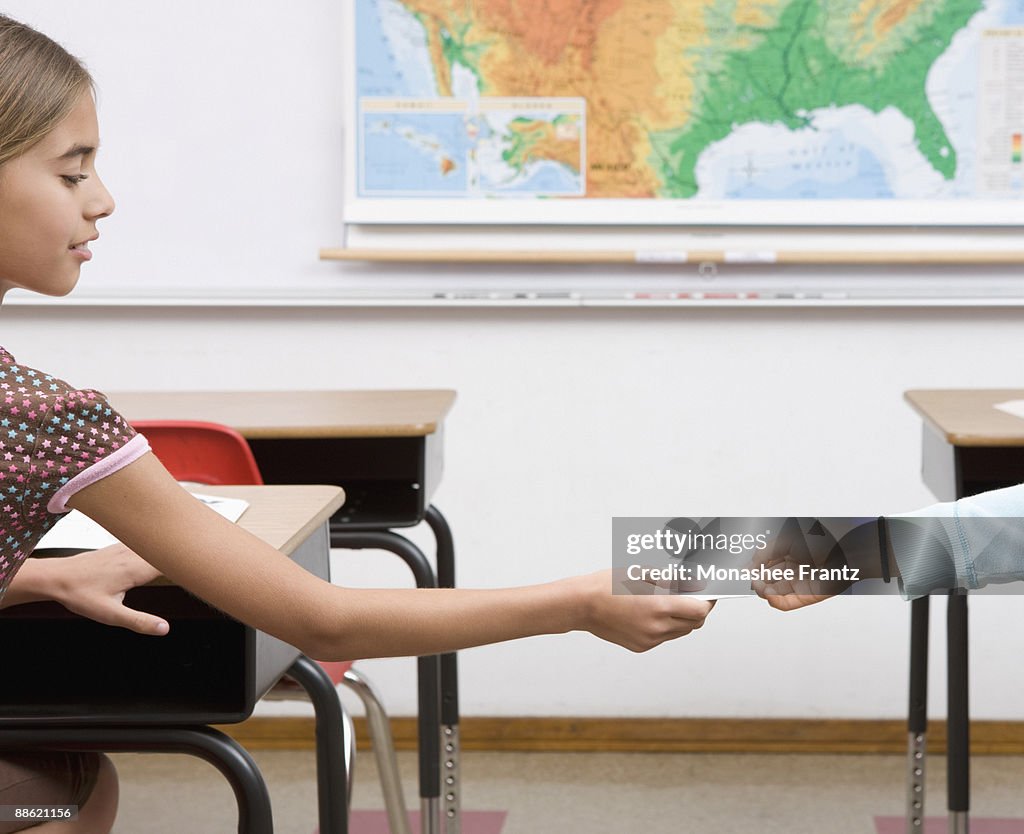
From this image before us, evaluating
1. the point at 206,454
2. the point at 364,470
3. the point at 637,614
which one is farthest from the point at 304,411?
the point at 637,614

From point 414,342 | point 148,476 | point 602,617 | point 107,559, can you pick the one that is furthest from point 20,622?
point 414,342

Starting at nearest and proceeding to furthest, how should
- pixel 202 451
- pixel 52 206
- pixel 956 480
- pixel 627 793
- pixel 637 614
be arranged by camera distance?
pixel 637 614 < pixel 52 206 < pixel 202 451 < pixel 956 480 < pixel 627 793

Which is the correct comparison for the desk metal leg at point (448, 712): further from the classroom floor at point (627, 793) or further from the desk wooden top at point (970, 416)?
the desk wooden top at point (970, 416)

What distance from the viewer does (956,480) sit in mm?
1972

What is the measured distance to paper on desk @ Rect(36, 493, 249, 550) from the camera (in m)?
1.25

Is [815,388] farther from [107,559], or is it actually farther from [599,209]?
[107,559]

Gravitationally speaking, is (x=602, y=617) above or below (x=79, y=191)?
below

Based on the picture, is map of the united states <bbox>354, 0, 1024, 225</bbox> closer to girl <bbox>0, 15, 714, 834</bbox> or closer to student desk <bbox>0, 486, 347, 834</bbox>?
student desk <bbox>0, 486, 347, 834</bbox>

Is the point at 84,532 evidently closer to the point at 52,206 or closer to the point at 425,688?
the point at 52,206

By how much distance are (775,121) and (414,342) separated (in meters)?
0.96

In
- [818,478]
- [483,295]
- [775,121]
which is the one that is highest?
[775,121]

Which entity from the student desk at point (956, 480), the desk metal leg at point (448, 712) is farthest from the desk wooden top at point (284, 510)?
the student desk at point (956, 480)

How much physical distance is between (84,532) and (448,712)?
3.78 ft

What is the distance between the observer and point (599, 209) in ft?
9.62
